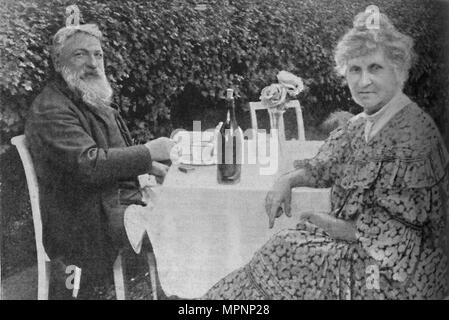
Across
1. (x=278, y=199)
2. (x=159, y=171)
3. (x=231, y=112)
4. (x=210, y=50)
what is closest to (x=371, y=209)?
(x=278, y=199)

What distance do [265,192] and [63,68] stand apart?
1384mm

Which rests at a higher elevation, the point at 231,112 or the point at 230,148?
the point at 231,112

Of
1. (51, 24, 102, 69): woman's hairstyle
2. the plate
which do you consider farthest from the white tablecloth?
(51, 24, 102, 69): woman's hairstyle

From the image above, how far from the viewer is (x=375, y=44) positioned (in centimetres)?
338

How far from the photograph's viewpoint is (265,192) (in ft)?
10.6

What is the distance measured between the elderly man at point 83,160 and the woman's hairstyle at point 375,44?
46.2 inches

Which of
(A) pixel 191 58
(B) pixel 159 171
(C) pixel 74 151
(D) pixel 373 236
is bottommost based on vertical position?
(D) pixel 373 236

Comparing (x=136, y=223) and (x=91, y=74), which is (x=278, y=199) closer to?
(x=136, y=223)

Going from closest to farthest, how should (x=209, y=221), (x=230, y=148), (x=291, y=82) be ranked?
(x=209, y=221) < (x=230, y=148) < (x=291, y=82)

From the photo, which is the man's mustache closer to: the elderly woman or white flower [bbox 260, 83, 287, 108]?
white flower [bbox 260, 83, 287, 108]

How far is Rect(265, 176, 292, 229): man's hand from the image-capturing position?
10.7 feet

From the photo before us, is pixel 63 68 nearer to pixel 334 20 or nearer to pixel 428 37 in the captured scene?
pixel 334 20

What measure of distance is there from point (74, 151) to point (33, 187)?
1.08 ft
